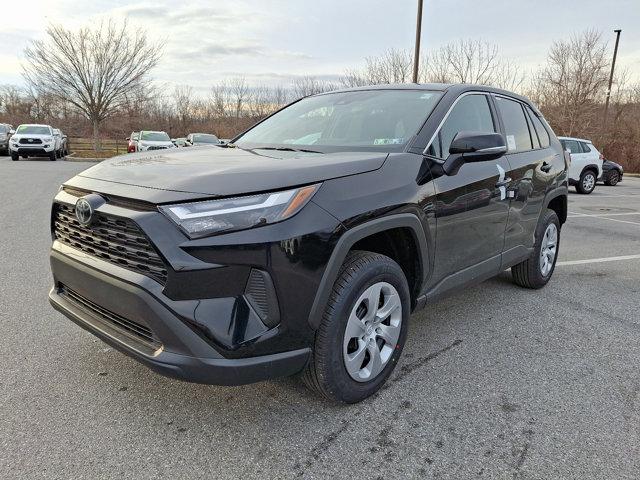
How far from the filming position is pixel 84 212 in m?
2.33

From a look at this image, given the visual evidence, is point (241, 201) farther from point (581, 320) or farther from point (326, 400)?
point (581, 320)

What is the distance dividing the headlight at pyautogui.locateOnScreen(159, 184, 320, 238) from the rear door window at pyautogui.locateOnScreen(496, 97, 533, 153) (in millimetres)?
2462

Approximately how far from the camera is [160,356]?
2070 mm

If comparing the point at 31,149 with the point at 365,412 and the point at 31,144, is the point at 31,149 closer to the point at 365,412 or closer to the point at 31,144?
the point at 31,144

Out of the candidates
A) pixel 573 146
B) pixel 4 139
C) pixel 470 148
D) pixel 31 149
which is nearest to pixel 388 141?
pixel 470 148

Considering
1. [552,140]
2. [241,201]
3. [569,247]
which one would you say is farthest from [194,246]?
[569,247]

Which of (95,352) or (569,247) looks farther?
(569,247)

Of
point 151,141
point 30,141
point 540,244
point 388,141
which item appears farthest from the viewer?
point 151,141

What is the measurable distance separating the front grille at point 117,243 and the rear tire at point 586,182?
15.5 m

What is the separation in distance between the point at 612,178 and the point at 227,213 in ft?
66.3

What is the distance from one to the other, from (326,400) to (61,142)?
27540mm

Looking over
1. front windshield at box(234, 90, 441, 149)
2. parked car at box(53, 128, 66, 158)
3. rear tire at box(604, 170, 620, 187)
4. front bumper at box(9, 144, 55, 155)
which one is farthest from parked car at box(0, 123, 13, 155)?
rear tire at box(604, 170, 620, 187)

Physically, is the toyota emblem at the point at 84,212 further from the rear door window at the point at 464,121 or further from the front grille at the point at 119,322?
the rear door window at the point at 464,121

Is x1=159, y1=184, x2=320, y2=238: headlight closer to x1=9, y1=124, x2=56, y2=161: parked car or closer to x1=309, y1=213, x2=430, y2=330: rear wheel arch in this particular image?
x1=309, y1=213, x2=430, y2=330: rear wheel arch
